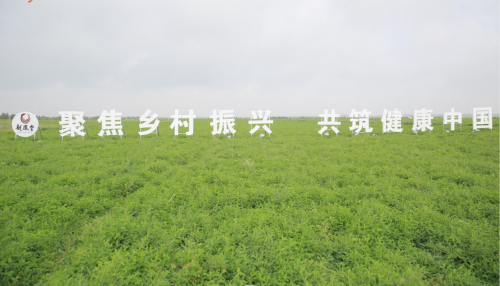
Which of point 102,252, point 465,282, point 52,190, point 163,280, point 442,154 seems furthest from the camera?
point 442,154

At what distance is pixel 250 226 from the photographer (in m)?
5.49

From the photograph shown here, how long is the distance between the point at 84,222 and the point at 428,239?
8.51 metres

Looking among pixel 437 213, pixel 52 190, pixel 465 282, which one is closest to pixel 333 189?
pixel 437 213

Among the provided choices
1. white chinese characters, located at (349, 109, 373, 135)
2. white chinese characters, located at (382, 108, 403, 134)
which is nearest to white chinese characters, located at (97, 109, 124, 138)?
white chinese characters, located at (349, 109, 373, 135)

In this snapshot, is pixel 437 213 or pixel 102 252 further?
pixel 437 213

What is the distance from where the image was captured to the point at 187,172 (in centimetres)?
957

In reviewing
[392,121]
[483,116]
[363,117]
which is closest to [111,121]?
[363,117]

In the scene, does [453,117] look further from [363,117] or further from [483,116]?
[363,117]

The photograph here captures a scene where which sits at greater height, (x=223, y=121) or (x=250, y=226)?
(x=223, y=121)

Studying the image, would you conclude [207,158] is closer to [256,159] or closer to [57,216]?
[256,159]

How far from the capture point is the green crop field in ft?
13.7

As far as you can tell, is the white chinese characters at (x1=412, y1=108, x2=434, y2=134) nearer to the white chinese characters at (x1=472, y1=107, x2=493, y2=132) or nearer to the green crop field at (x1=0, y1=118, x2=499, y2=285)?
the white chinese characters at (x1=472, y1=107, x2=493, y2=132)

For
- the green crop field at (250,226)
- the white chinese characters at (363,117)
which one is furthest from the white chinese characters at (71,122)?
the white chinese characters at (363,117)

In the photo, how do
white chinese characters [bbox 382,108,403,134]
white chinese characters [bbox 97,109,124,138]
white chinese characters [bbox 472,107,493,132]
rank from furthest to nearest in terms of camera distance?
white chinese characters [bbox 382,108,403,134]
white chinese characters [bbox 472,107,493,132]
white chinese characters [bbox 97,109,124,138]
